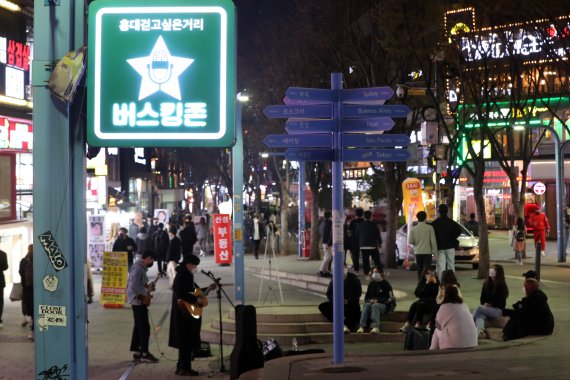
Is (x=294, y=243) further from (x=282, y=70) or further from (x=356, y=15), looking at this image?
(x=356, y=15)

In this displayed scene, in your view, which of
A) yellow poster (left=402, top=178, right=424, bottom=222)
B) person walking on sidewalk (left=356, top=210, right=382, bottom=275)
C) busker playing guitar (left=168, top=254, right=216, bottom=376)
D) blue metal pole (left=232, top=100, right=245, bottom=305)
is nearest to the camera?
busker playing guitar (left=168, top=254, right=216, bottom=376)

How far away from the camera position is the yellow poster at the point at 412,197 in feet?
76.4

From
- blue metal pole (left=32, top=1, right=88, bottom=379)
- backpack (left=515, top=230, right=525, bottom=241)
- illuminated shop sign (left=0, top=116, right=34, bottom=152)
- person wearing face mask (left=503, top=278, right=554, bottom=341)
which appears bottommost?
person wearing face mask (left=503, top=278, right=554, bottom=341)

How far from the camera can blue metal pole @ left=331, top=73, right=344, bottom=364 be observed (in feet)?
31.1

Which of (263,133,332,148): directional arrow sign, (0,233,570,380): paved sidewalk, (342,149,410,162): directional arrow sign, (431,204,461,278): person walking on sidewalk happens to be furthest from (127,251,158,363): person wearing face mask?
(431,204,461,278): person walking on sidewalk

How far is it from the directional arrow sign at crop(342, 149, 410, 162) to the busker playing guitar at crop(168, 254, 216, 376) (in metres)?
3.13

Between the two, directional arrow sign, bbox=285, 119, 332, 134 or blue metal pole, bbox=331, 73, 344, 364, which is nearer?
blue metal pole, bbox=331, 73, 344, 364

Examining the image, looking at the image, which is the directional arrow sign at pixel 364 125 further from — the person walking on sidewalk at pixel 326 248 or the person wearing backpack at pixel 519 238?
the person wearing backpack at pixel 519 238

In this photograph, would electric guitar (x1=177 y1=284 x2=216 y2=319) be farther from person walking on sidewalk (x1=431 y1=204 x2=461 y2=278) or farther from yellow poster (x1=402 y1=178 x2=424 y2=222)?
yellow poster (x1=402 y1=178 x2=424 y2=222)

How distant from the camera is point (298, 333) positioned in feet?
46.0

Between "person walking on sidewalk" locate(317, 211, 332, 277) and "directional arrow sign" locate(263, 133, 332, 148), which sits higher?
"directional arrow sign" locate(263, 133, 332, 148)

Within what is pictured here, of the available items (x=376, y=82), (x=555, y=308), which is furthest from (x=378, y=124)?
(x=376, y=82)

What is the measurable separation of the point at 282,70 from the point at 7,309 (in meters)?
14.9

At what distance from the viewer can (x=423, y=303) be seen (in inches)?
497
